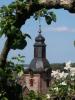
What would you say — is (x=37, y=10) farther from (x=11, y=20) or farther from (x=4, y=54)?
(x=4, y=54)

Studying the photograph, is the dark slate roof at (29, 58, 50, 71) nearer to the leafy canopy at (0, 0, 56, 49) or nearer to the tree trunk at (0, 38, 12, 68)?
the tree trunk at (0, 38, 12, 68)

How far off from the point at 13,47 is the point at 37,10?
16.3 inches

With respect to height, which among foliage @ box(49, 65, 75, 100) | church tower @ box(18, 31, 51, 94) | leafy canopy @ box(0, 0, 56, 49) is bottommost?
church tower @ box(18, 31, 51, 94)

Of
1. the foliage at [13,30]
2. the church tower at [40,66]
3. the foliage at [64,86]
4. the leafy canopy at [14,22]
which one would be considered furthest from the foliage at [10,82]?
the church tower at [40,66]

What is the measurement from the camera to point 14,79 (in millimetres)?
4793

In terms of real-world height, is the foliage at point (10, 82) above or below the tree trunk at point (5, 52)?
below

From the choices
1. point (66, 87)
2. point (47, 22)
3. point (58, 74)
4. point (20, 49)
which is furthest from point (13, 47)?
point (58, 74)

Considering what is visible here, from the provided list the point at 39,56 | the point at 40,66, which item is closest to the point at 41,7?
the point at 40,66

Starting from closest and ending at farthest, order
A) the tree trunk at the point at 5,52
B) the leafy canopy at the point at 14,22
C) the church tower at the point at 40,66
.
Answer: the leafy canopy at the point at 14,22
the tree trunk at the point at 5,52
the church tower at the point at 40,66

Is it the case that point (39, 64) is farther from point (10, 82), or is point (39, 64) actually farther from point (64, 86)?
point (10, 82)

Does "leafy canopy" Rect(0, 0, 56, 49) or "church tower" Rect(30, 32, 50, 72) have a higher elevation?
"leafy canopy" Rect(0, 0, 56, 49)

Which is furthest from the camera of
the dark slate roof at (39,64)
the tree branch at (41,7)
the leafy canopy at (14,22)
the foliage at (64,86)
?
the dark slate roof at (39,64)

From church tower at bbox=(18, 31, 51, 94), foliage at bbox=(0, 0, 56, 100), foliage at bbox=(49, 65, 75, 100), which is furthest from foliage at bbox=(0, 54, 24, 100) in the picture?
church tower at bbox=(18, 31, 51, 94)

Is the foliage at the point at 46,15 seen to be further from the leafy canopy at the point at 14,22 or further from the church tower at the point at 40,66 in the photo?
the church tower at the point at 40,66
